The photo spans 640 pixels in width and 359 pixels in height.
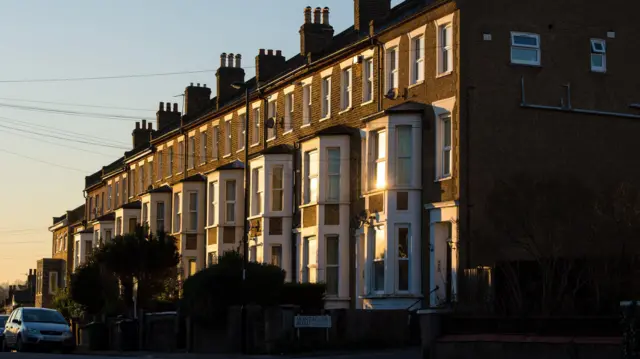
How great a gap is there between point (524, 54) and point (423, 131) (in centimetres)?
408

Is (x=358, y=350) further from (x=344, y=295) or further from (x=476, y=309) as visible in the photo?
(x=344, y=295)

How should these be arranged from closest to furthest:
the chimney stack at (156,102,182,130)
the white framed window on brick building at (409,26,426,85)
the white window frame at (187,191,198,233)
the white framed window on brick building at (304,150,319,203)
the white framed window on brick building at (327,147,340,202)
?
the white framed window on brick building at (409,26,426,85)
the white framed window on brick building at (327,147,340,202)
the white framed window on brick building at (304,150,319,203)
the white window frame at (187,191,198,233)
the chimney stack at (156,102,182,130)

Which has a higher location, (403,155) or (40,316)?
(403,155)

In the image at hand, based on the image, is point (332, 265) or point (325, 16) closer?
point (332, 265)

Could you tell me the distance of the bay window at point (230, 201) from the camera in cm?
5484

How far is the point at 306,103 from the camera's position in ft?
161

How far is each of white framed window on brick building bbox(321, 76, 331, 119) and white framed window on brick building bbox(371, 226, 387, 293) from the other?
729 centimetres

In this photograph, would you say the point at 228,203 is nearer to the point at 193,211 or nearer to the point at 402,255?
the point at 193,211

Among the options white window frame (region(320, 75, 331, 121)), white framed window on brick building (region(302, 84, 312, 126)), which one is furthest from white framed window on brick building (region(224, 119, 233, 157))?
white window frame (region(320, 75, 331, 121))

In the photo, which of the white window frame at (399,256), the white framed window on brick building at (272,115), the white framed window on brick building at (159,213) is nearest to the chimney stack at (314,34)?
the white framed window on brick building at (272,115)

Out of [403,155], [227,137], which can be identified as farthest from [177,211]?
[403,155]

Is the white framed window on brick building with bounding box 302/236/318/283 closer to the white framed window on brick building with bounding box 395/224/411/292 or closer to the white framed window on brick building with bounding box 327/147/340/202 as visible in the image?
the white framed window on brick building with bounding box 327/147/340/202

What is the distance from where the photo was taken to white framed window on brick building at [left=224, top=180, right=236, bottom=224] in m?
54.8

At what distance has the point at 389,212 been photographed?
131ft
